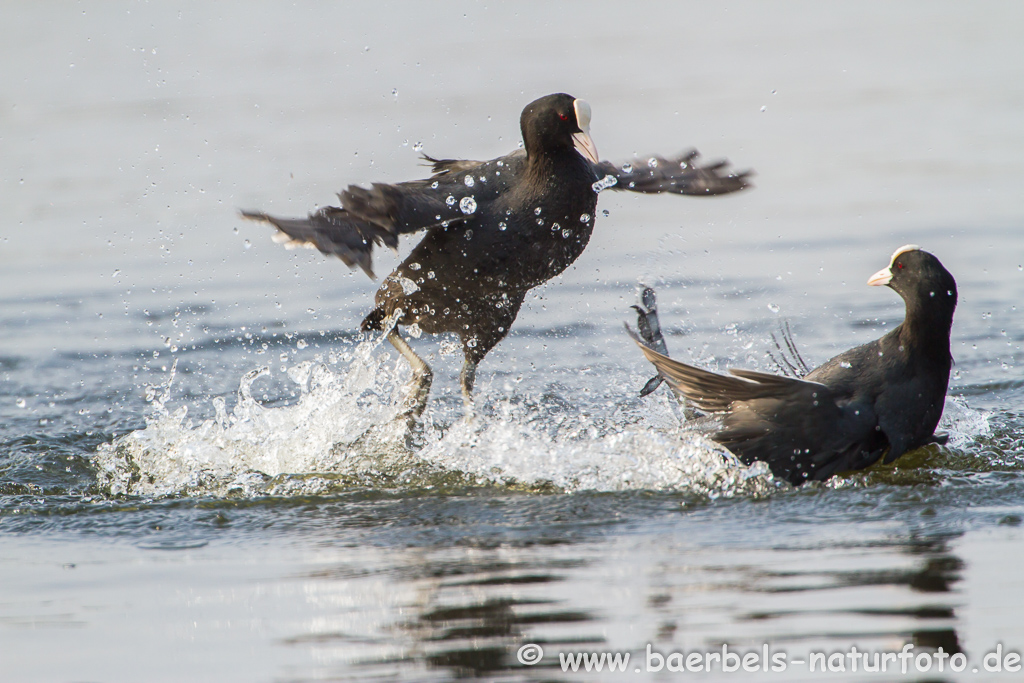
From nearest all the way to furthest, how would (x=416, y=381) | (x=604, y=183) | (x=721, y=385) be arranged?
(x=721, y=385) < (x=604, y=183) < (x=416, y=381)

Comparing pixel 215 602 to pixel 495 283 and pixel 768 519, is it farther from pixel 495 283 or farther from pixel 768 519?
pixel 495 283

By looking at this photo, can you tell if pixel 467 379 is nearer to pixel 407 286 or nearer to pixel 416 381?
pixel 416 381

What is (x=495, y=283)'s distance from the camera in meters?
5.84

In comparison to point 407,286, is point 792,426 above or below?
below

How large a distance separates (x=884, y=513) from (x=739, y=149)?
717cm

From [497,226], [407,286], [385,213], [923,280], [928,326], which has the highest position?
[385,213]

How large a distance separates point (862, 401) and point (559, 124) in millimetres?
1858

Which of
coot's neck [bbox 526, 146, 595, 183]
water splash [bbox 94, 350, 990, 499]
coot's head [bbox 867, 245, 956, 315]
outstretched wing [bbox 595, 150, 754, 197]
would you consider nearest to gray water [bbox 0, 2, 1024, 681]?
water splash [bbox 94, 350, 990, 499]

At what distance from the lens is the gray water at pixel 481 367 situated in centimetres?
346

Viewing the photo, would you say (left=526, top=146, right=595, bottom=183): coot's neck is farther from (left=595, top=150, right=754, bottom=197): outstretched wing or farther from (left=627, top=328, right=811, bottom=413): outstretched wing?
(left=627, top=328, right=811, bottom=413): outstretched wing

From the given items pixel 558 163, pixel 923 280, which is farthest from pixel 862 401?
pixel 558 163

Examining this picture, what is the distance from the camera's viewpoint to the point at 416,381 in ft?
20.6

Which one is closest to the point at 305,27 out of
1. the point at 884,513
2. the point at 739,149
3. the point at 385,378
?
the point at 739,149

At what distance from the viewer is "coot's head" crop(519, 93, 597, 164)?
563cm
